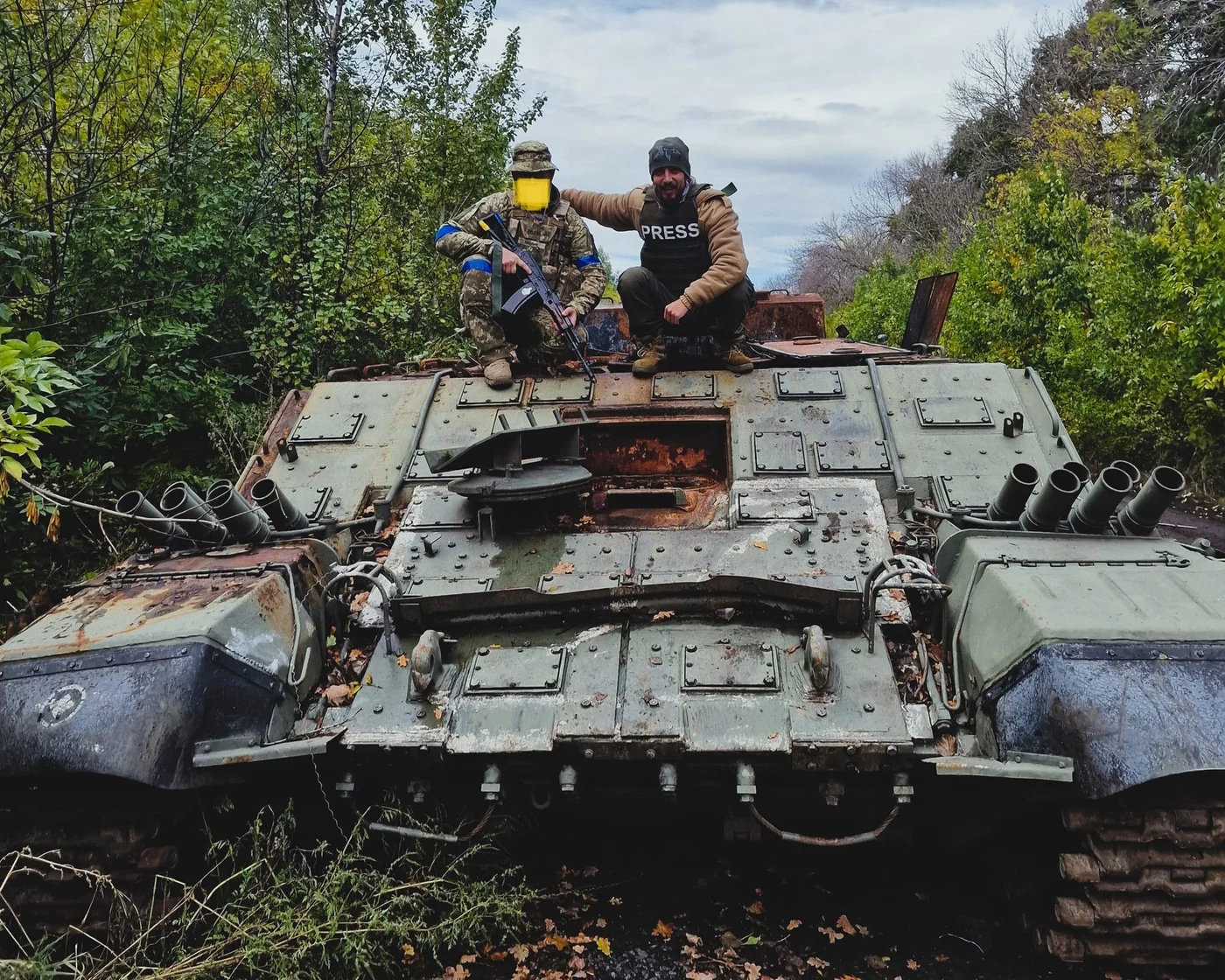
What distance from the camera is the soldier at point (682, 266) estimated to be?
5.78 meters

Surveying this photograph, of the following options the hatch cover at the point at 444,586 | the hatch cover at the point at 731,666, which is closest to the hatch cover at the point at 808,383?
the hatch cover at the point at 731,666

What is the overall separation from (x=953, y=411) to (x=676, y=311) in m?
1.55

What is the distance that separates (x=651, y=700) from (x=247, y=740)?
139 cm

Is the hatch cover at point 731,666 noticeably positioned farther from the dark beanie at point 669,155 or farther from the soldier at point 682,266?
the dark beanie at point 669,155

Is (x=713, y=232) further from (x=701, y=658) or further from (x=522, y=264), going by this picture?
(x=701, y=658)

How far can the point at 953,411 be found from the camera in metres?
5.28

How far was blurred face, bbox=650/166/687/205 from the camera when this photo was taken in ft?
19.3

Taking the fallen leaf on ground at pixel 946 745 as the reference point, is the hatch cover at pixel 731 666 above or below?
above

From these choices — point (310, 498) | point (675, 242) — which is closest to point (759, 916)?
point (310, 498)

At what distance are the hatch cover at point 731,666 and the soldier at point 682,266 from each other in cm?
232

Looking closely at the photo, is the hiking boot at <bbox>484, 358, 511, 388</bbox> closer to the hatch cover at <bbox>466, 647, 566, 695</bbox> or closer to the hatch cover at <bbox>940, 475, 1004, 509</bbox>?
the hatch cover at <bbox>466, 647, 566, 695</bbox>

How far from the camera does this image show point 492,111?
14.0 m

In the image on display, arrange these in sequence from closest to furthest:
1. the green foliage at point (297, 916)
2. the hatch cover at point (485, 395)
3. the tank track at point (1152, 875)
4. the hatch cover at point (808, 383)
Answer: the tank track at point (1152, 875) → the green foliage at point (297, 916) → the hatch cover at point (808, 383) → the hatch cover at point (485, 395)

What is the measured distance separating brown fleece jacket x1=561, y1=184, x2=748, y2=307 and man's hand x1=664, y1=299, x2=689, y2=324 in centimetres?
5
